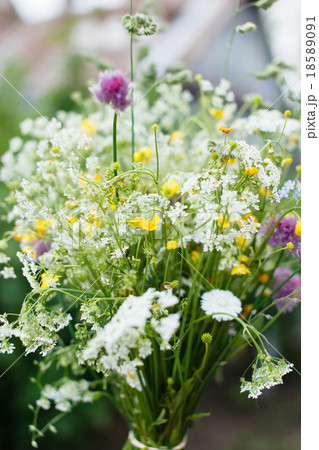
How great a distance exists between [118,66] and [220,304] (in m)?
1.36

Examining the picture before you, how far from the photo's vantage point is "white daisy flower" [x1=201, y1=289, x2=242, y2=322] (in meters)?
0.46

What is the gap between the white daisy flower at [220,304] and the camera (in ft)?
1.51

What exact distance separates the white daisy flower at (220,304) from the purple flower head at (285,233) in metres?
0.10

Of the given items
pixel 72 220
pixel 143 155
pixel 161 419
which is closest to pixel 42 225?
pixel 72 220

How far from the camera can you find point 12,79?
1385 mm

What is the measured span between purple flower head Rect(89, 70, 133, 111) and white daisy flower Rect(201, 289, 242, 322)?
0.78 feet

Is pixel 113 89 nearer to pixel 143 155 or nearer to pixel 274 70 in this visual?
pixel 143 155

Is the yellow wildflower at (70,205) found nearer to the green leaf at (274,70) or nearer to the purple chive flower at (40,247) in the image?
the purple chive flower at (40,247)

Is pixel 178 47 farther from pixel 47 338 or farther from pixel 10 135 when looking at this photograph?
pixel 47 338

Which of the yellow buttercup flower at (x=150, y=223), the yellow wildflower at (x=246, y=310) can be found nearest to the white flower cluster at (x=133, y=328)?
the yellow buttercup flower at (x=150, y=223)

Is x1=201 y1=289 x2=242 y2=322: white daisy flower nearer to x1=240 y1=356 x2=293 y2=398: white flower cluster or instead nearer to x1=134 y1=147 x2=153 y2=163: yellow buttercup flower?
x1=240 y1=356 x2=293 y2=398: white flower cluster

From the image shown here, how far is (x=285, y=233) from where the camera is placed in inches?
20.1

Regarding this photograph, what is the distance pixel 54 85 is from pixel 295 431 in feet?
5.12
